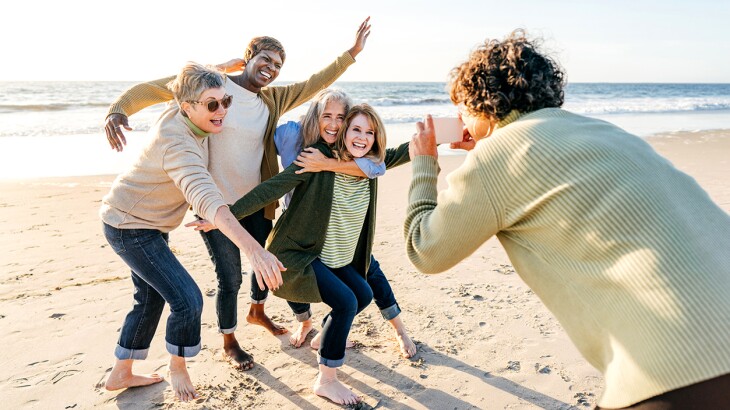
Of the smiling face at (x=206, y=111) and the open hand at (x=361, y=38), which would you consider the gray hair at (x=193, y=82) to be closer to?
the smiling face at (x=206, y=111)

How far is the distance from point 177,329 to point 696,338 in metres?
2.61

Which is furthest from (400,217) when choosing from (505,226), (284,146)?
(505,226)

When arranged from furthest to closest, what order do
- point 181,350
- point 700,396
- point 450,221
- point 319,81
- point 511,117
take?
1. point 319,81
2. point 181,350
3. point 511,117
4. point 450,221
5. point 700,396

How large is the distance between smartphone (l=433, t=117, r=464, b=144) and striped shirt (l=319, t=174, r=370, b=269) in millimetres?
1066

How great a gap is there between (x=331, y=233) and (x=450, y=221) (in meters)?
1.66

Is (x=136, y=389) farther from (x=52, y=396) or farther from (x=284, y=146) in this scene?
(x=284, y=146)

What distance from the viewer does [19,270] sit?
5375 millimetres

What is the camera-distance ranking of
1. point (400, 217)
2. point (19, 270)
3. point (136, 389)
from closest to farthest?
point (136, 389)
point (19, 270)
point (400, 217)

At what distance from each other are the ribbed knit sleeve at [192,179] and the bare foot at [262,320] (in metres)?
1.53

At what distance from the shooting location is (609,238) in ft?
5.18

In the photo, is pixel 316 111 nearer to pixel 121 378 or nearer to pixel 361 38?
pixel 361 38

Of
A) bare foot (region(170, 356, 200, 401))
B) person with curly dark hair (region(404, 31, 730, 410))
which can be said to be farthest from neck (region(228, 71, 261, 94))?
person with curly dark hair (region(404, 31, 730, 410))

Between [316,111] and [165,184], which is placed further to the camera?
[316,111]

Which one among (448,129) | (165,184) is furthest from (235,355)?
(448,129)
